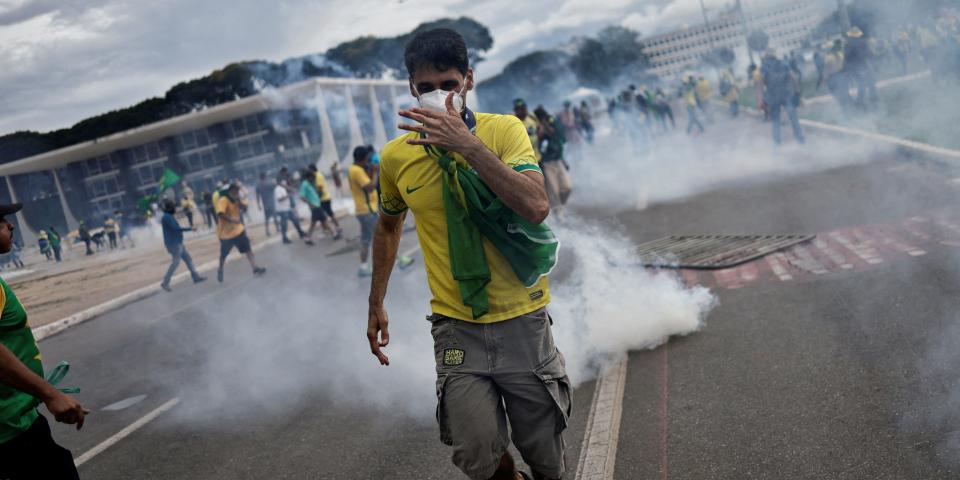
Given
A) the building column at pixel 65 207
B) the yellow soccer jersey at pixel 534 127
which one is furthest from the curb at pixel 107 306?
the yellow soccer jersey at pixel 534 127

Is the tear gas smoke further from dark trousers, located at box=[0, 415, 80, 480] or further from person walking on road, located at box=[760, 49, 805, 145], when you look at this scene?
person walking on road, located at box=[760, 49, 805, 145]

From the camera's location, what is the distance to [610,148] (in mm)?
26656

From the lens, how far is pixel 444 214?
2479 millimetres

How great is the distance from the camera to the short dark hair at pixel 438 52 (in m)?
2.43

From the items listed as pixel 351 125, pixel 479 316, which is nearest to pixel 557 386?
pixel 479 316

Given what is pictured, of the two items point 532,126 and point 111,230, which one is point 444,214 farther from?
point 111,230

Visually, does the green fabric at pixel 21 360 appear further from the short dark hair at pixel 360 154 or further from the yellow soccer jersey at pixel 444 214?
the short dark hair at pixel 360 154

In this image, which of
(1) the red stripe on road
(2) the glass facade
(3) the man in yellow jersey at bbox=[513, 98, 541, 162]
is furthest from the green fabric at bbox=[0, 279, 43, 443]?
(2) the glass facade

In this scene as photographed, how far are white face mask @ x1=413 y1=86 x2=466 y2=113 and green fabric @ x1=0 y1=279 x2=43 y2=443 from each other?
66.0 inches

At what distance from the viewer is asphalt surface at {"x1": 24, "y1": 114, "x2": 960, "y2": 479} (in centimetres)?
326

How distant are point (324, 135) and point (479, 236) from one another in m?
36.8

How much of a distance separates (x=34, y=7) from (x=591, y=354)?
608 centimetres

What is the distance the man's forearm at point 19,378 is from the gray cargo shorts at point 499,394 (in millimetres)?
1365

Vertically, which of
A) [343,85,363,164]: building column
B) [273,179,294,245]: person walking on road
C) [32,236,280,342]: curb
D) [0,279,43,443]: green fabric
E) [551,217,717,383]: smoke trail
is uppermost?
[343,85,363,164]: building column
